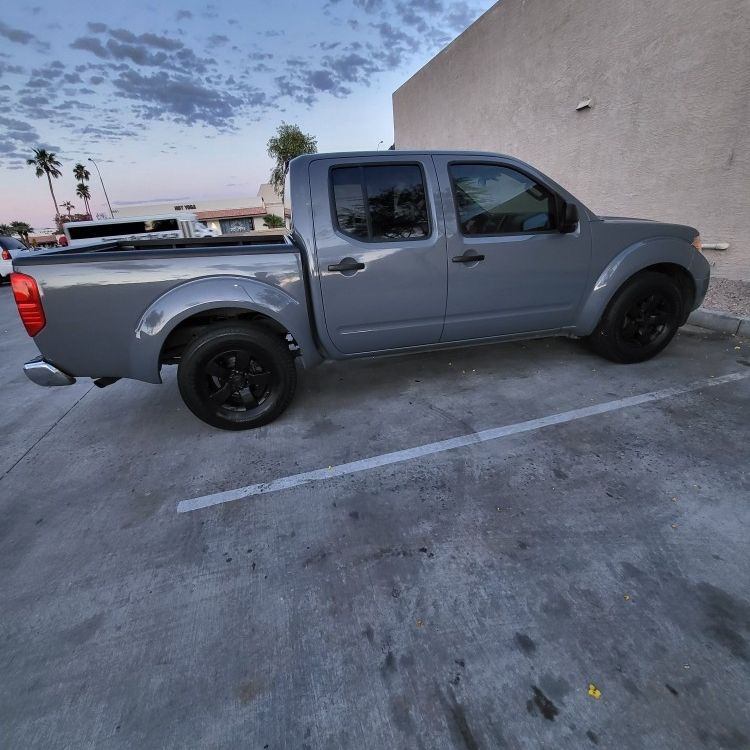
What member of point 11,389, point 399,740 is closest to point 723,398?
point 399,740

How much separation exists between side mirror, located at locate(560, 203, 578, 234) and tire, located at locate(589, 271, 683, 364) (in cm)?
87

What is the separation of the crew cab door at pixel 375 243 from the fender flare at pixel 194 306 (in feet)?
1.19

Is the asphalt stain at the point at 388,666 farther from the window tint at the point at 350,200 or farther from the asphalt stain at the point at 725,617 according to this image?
the window tint at the point at 350,200

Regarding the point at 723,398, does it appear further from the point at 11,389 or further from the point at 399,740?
the point at 11,389

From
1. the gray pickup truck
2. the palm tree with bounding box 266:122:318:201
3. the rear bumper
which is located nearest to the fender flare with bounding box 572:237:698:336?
the gray pickup truck

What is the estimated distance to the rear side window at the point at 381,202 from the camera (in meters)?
3.01

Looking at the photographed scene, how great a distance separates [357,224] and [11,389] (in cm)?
437

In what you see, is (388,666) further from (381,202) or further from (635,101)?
(635,101)

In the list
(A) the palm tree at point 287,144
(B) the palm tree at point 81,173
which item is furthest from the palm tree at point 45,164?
(A) the palm tree at point 287,144

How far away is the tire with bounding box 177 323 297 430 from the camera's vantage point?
293 centimetres

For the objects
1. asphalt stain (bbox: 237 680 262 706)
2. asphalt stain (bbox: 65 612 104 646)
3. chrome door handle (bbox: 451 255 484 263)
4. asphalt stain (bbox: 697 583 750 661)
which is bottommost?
asphalt stain (bbox: 65 612 104 646)

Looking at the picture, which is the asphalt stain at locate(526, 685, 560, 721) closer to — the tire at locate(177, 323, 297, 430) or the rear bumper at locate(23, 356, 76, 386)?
the tire at locate(177, 323, 297, 430)

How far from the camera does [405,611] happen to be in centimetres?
173

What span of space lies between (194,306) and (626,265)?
361cm
